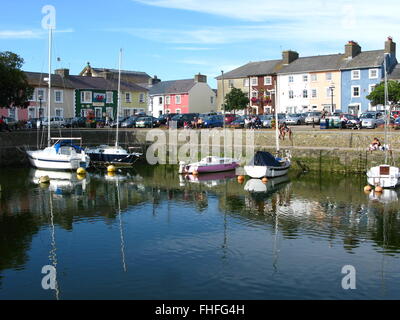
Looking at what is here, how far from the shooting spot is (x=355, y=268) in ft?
51.2

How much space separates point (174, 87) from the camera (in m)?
75.7

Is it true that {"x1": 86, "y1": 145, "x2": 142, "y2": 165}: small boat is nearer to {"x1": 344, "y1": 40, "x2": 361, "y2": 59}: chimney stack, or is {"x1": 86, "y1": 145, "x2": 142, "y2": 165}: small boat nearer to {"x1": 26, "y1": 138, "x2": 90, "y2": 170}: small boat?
{"x1": 26, "y1": 138, "x2": 90, "y2": 170}: small boat

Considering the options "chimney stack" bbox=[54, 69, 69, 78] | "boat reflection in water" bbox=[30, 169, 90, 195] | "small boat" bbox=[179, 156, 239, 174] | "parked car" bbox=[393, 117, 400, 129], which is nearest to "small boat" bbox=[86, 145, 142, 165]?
Result: "boat reflection in water" bbox=[30, 169, 90, 195]

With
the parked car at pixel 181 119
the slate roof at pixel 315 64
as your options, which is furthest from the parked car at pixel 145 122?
the slate roof at pixel 315 64

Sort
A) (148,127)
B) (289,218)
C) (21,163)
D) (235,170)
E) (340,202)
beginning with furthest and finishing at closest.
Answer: (148,127), (21,163), (235,170), (340,202), (289,218)

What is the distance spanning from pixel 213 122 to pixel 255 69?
74.9 feet

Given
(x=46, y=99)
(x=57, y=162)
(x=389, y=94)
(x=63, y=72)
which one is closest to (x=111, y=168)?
(x=57, y=162)

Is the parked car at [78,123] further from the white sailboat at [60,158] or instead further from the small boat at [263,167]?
the small boat at [263,167]

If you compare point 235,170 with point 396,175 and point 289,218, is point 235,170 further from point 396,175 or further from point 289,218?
point 289,218

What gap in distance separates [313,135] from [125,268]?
27632 mm

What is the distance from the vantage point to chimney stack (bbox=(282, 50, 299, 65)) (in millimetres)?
67688

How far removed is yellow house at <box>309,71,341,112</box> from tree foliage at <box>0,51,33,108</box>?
119 feet

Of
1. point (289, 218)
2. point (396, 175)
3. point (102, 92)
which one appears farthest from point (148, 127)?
point (289, 218)

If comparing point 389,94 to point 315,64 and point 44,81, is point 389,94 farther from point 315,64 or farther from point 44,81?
point 44,81
